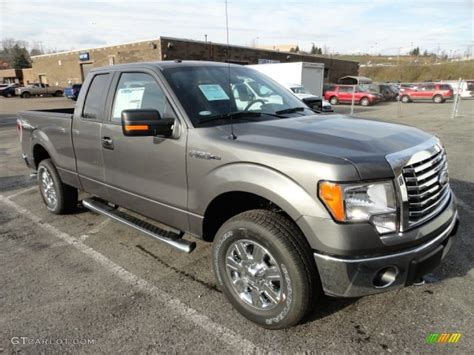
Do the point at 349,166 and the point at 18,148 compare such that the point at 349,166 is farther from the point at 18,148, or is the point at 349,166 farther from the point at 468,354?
the point at 18,148

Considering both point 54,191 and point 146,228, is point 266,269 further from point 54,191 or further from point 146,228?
point 54,191

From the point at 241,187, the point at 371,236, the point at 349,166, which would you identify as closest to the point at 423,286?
the point at 371,236

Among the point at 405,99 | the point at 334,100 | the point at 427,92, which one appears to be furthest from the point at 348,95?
the point at 427,92

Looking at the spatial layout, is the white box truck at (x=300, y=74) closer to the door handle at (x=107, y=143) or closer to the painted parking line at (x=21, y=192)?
the painted parking line at (x=21, y=192)

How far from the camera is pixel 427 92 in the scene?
31984 millimetres

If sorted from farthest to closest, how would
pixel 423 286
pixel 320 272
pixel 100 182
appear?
pixel 100 182 → pixel 423 286 → pixel 320 272

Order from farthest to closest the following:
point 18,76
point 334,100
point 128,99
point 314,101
Answer: point 18,76
point 334,100
point 314,101
point 128,99

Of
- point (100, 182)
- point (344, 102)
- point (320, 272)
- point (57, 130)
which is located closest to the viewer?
point (320, 272)

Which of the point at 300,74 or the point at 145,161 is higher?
the point at 300,74

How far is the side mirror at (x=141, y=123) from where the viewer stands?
277 centimetres

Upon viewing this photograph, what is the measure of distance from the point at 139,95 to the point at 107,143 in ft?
2.04

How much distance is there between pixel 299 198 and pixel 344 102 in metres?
31.0

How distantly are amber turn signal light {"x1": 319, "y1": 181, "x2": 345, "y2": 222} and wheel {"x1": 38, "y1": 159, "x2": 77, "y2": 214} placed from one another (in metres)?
3.83

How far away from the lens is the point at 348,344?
2.52m
